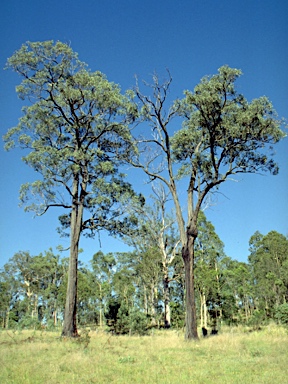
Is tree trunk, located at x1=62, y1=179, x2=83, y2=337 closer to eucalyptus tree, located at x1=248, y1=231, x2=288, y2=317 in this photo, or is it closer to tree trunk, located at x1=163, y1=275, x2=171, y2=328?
tree trunk, located at x1=163, y1=275, x2=171, y2=328

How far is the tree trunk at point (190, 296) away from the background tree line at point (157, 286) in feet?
20.4

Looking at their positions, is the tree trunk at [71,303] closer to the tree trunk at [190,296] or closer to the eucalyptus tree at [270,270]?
the tree trunk at [190,296]

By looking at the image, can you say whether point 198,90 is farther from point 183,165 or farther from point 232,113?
point 183,165

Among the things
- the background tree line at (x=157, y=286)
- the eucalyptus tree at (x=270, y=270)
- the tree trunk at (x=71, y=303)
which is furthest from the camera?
the eucalyptus tree at (x=270, y=270)

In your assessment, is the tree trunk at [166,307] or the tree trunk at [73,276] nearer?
the tree trunk at [73,276]

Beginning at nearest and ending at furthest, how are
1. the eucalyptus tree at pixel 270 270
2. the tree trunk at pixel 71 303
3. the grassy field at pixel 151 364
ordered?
the grassy field at pixel 151 364, the tree trunk at pixel 71 303, the eucalyptus tree at pixel 270 270

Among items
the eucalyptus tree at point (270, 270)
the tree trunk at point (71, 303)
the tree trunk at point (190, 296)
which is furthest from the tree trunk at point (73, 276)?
the eucalyptus tree at point (270, 270)

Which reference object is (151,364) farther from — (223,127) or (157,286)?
(157,286)

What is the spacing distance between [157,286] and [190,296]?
80.3 feet

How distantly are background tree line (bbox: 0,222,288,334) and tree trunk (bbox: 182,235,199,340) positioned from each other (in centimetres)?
621

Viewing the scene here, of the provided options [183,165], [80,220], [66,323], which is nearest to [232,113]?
[183,165]

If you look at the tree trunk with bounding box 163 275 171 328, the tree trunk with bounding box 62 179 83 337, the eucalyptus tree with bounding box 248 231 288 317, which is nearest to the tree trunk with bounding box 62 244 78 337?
the tree trunk with bounding box 62 179 83 337

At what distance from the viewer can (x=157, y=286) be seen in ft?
125

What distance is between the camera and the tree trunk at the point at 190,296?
13.8 metres
